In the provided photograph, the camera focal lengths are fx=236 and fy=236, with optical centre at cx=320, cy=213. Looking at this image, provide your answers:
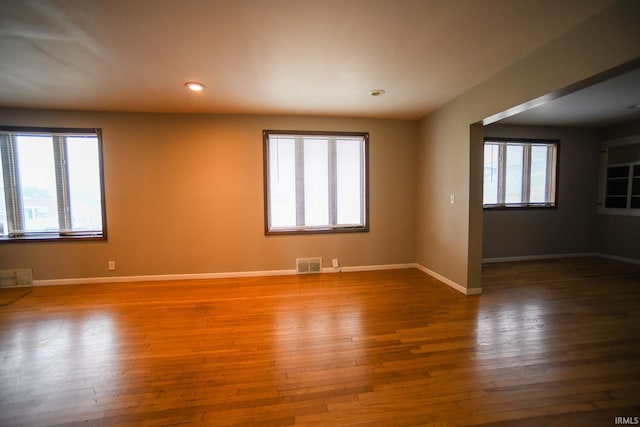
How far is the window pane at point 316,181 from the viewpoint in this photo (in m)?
3.93

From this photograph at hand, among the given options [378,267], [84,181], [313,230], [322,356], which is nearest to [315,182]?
[313,230]

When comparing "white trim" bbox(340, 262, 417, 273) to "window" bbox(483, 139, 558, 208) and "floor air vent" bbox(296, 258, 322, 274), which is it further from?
"window" bbox(483, 139, 558, 208)

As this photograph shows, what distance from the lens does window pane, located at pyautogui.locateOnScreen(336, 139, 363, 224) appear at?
4.02 meters

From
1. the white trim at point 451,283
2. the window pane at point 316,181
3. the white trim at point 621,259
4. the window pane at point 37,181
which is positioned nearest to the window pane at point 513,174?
the white trim at point 621,259

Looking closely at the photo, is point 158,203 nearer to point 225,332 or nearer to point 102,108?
point 102,108

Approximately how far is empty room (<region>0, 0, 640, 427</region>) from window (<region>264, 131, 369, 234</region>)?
0.04m

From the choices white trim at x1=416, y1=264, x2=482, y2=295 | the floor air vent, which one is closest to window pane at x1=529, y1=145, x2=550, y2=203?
white trim at x1=416, y1=264, x2=482, y2=295

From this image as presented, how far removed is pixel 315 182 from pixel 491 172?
3.41m

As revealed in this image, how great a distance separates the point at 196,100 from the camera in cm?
314

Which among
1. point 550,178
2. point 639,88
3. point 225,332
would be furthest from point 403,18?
point 550,178

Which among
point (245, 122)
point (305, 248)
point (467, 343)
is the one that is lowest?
point (467, 343)

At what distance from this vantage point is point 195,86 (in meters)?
2.73

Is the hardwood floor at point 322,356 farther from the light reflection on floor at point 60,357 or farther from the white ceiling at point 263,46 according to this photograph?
the white ceiling at point 263,46

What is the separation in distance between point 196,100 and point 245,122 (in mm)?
752
